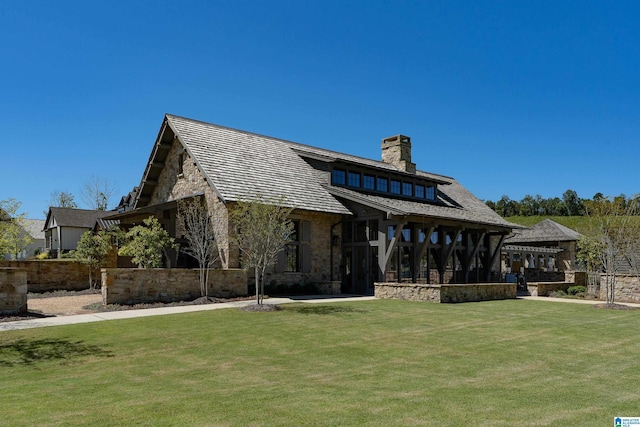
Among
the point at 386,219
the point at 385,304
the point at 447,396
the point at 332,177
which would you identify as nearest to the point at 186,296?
the point at 385,304

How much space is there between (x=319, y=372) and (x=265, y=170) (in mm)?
15686

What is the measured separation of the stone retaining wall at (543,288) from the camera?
72.1 ft

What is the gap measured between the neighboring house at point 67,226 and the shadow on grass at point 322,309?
Answer: 3561 centimetres

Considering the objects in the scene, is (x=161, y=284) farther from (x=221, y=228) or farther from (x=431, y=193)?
(x=431, y=193)

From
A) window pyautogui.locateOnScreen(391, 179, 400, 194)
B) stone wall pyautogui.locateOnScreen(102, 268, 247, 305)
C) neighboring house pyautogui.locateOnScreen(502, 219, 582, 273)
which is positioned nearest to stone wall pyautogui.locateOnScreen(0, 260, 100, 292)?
stone wall pyautogui.locateOnScreen(102, 268, 247, 305)

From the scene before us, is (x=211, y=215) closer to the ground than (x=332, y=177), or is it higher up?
closer to the ground

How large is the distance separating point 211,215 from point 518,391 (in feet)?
51.6

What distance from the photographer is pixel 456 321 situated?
12531mm

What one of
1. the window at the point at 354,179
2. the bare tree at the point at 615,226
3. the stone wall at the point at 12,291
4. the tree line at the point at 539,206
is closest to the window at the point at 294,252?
the window at the point at 354,179

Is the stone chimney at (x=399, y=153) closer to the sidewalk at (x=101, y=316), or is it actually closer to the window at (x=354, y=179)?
the window at (x=354, y=179)

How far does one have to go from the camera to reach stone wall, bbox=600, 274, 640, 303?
1948 cm

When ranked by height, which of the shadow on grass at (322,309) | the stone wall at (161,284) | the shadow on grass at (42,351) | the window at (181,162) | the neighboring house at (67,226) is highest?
the window at (181,162)

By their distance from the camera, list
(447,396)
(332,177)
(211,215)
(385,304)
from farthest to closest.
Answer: (332,177)
(211,215)
(385,304)
(447,396)

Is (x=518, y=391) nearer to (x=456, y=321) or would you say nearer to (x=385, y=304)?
(x=456, y=321)
